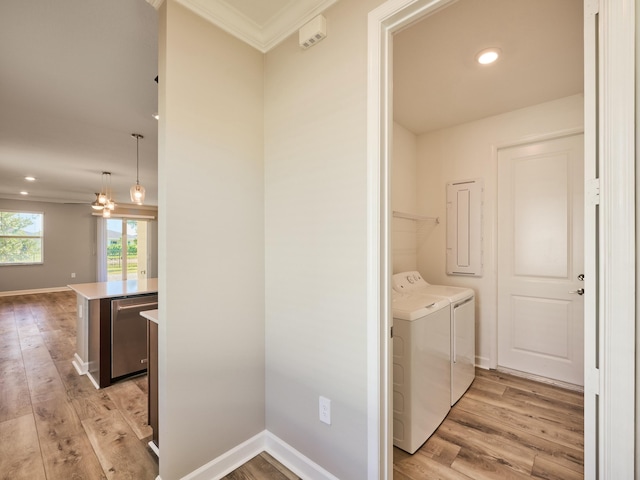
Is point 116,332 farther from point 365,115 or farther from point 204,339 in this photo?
point 365,115

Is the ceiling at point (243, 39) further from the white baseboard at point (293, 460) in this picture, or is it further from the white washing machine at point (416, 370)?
the white baseboard at point (293, 460)

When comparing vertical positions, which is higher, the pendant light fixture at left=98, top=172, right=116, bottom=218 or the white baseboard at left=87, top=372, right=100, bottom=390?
the pendant light fixture at left=98, top=172, right=116, bottom=218

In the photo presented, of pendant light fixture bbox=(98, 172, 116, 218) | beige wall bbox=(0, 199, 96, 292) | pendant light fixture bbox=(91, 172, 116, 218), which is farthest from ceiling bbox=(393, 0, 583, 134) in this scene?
beige wall bbox=(0, 199, 96, 292)

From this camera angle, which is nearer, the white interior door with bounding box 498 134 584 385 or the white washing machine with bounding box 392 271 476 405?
the white washing machine with bounding box 392 271 476 405

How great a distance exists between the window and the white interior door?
1050 cm

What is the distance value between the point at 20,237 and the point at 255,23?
9416 mm

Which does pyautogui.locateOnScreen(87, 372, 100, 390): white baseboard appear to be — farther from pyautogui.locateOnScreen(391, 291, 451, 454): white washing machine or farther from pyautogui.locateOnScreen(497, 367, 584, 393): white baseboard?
pyautogui.locateOnScreen(497, 367, 584, 393): white baseboard

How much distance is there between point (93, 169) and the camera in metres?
4.96

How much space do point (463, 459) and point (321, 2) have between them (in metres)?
2.75

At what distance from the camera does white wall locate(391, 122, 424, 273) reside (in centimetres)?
312

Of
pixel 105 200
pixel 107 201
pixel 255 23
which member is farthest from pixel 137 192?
pixel 255 23

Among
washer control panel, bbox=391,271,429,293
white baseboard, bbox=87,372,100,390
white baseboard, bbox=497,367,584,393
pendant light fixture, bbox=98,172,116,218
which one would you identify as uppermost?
pendant light fixture, bbox=98,172,116,218

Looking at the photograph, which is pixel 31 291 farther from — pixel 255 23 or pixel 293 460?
pixel 255 23

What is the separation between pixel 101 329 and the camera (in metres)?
2.69
